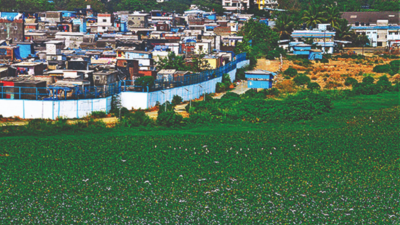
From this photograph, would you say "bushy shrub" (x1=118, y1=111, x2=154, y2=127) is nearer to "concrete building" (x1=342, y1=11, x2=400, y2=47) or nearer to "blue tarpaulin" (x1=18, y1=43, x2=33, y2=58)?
"blue tarpaulin" (x1=18, y1=43, x2=33, y2=58)

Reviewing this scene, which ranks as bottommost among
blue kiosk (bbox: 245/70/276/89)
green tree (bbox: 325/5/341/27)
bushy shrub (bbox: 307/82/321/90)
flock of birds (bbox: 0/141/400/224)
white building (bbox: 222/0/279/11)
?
flock of birds (bbox: 0/141/400/224)

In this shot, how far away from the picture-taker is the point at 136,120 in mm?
30594

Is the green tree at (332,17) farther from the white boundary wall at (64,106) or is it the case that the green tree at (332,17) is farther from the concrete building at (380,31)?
the white boundary wall at (64,106)

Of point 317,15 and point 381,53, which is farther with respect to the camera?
point 317,15

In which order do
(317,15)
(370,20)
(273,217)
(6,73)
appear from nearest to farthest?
(273,217)
(6,73)
(317,15)
(370,20)

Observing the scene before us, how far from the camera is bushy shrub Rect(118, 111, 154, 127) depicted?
3047 cm

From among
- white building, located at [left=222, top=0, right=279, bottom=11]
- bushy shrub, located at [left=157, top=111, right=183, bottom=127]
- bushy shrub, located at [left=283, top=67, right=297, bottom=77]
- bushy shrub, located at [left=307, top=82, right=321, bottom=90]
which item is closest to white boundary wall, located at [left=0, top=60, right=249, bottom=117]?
bushy shrub, located at [left=157, top=111, right=183, bottom=127]

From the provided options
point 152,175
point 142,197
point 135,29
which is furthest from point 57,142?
point 135,29

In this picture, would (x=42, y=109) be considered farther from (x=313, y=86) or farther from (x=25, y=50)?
(x=25, y=50)

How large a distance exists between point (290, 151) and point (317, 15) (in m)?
60.0

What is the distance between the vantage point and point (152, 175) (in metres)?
22.0

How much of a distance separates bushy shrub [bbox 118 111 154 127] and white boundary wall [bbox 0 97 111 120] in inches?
100

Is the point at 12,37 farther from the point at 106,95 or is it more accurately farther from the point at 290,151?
the point at 290,151

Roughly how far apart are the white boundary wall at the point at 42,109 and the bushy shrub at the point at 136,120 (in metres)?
2.54
